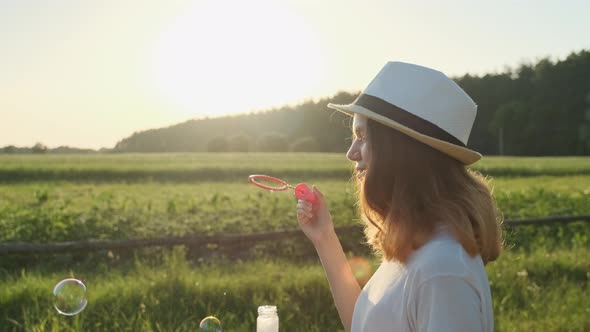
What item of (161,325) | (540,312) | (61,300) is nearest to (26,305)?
(161,325)

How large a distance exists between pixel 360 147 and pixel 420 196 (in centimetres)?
28

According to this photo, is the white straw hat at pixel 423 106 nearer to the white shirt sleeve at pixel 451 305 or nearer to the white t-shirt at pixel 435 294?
the white t-shirt at pixel 435 294

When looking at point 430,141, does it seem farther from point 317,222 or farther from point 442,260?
point 317,222

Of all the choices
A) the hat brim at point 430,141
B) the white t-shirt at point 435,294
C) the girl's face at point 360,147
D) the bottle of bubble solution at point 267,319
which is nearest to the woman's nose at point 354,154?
the girl's face at point 360,147

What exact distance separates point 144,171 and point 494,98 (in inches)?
2186

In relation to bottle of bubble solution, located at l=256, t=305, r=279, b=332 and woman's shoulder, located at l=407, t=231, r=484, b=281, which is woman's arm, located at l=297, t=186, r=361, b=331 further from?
woman's shoulder, located at l=407, t=231, r=484, b=281

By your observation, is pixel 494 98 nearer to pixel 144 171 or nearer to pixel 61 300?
pixel 144 171

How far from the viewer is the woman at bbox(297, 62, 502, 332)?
72.3 inches

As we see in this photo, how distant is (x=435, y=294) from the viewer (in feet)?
5.94

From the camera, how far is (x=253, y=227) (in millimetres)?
12445

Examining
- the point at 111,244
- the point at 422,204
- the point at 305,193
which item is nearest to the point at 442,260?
the point at 422,204

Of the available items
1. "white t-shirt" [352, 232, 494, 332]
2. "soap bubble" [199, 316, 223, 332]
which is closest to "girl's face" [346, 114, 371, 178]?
"white t-shirt" [352, 232, 494, 332]

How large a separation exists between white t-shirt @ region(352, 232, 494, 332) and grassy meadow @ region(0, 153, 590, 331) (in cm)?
103

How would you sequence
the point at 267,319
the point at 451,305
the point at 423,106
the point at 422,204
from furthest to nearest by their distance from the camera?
the point at 267,319, the point at 423,106, the point at 422,204, the point at 451,305
